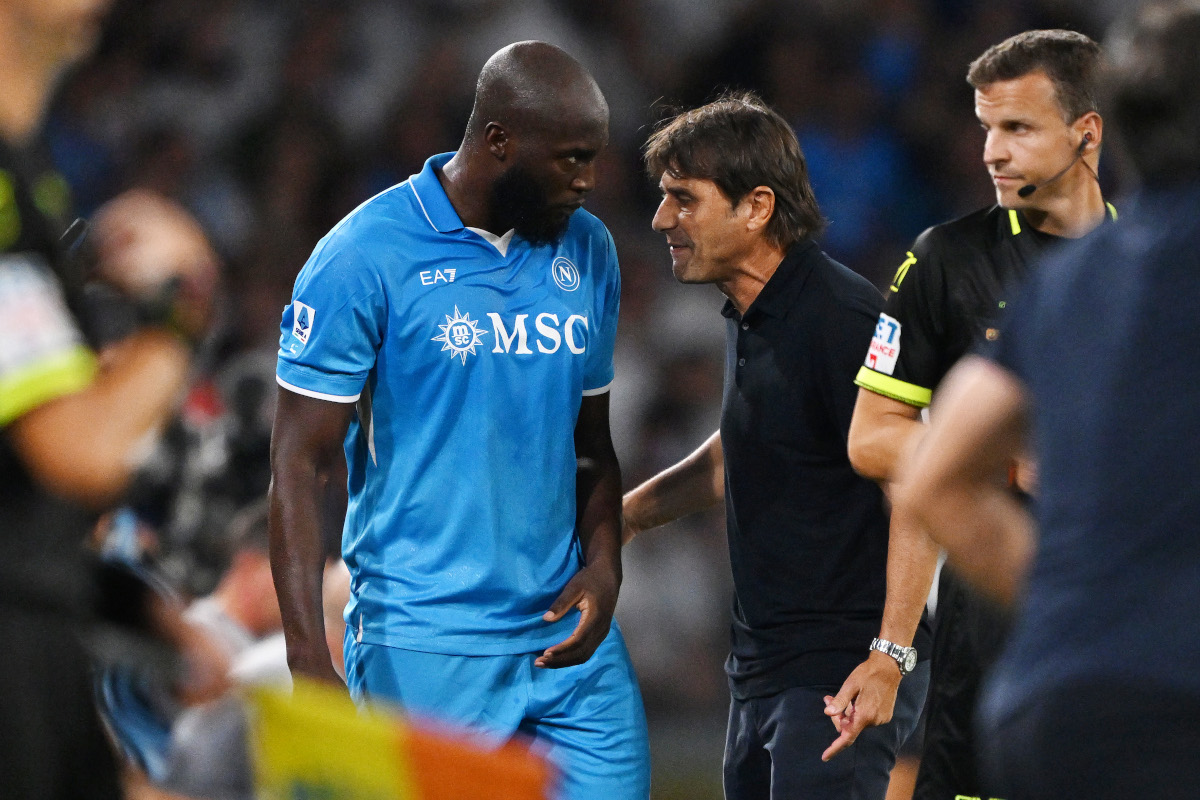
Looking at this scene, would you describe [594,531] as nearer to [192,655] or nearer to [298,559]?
[298,559]

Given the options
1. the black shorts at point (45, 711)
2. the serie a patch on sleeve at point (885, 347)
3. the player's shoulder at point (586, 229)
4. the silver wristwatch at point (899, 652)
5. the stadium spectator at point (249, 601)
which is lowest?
the stadium spectator at point (249, 601)

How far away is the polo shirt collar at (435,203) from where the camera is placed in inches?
149

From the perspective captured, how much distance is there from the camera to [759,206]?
425 cm

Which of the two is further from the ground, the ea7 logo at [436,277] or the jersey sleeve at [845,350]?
the ea7 logo at [436,277]

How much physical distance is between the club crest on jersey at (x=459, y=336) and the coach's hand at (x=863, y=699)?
1.24 m

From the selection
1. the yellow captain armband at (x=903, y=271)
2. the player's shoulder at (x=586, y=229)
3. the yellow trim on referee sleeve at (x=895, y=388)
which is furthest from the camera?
the player's shoulder at (x=586, y=229)

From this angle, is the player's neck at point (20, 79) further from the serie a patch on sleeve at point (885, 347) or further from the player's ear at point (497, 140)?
the serie a patch on sleeve at point (885, 347)

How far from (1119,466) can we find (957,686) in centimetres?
193

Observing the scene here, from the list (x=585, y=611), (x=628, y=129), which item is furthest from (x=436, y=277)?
(x=628, y=129)

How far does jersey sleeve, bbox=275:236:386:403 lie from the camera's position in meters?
3.58

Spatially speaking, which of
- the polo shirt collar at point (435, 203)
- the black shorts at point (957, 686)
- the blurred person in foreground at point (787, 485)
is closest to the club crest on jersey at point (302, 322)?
the polo shirt collar at point (435, 203)

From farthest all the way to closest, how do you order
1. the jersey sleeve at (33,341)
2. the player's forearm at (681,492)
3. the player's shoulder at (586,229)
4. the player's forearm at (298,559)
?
the player's forearm at (681,492) < the player's shoulder at (586,229) < the player's forearm at (298,559) < the jersey sleeve at (33,341)

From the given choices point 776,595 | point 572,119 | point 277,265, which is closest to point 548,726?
point 776,595

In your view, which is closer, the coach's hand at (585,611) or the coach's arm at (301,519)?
the coach's arm at (301,519)
